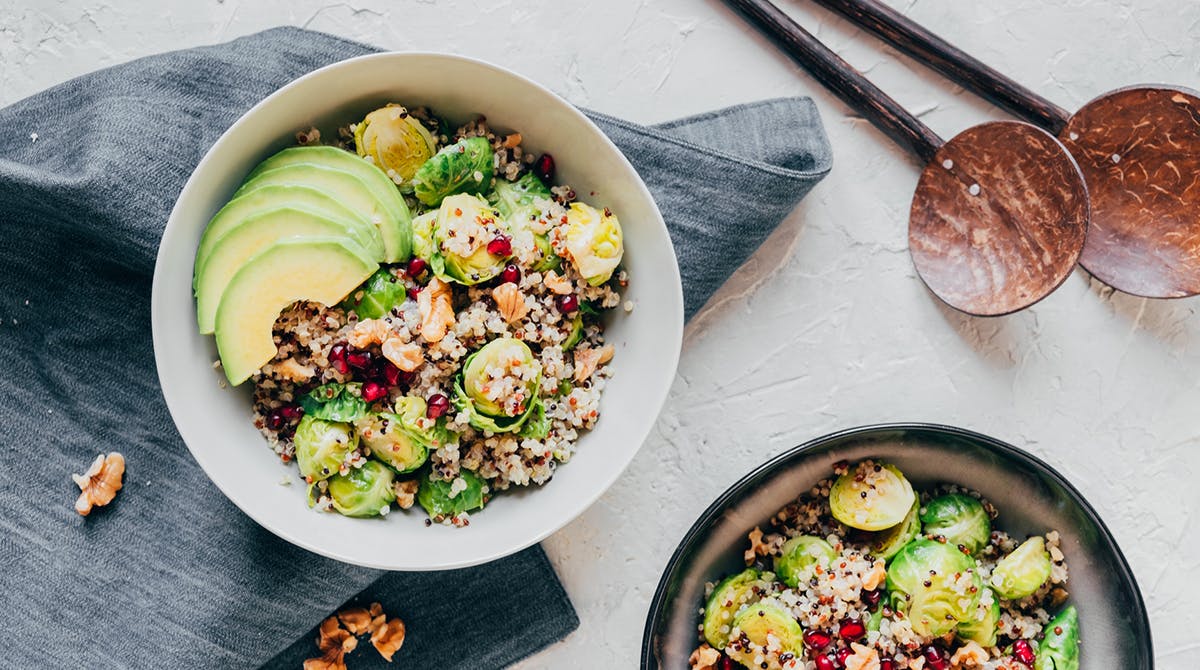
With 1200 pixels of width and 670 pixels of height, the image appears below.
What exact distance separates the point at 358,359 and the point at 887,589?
3.77 feet

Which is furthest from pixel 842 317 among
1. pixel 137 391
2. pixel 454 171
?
pixel 137 391

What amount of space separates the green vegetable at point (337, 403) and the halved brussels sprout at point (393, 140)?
0.38 meters

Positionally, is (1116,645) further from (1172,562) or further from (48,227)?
(48,227)

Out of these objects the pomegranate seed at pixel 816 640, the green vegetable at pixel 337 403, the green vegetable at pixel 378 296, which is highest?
the green vegetable at pixel 378 296

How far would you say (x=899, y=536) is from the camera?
1987mm

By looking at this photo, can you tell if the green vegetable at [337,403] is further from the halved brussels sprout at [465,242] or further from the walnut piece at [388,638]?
the walnut piece at [388,638]

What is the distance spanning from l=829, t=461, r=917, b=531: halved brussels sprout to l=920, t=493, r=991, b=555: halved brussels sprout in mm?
70

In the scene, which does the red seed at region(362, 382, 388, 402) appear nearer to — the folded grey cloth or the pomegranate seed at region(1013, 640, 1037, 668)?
the folded grey cloth

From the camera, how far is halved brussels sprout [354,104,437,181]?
1656 millimetres

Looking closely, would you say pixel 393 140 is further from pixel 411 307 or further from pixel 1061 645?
pixel 1061 645

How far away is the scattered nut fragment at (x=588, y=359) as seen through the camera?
177 cm

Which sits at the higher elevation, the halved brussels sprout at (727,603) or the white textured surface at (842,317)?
the white textured surface at (842,317)

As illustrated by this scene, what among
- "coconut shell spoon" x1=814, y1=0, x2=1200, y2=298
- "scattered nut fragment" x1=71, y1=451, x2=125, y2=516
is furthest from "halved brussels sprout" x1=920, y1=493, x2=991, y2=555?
"scattered nut fragment" x1=71, y1=451, x2=125, y2=516

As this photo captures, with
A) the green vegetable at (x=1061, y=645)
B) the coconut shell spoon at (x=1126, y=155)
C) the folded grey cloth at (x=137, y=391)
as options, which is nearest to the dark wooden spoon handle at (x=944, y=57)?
the coconut shell spoon at (x=1126, y=155)
